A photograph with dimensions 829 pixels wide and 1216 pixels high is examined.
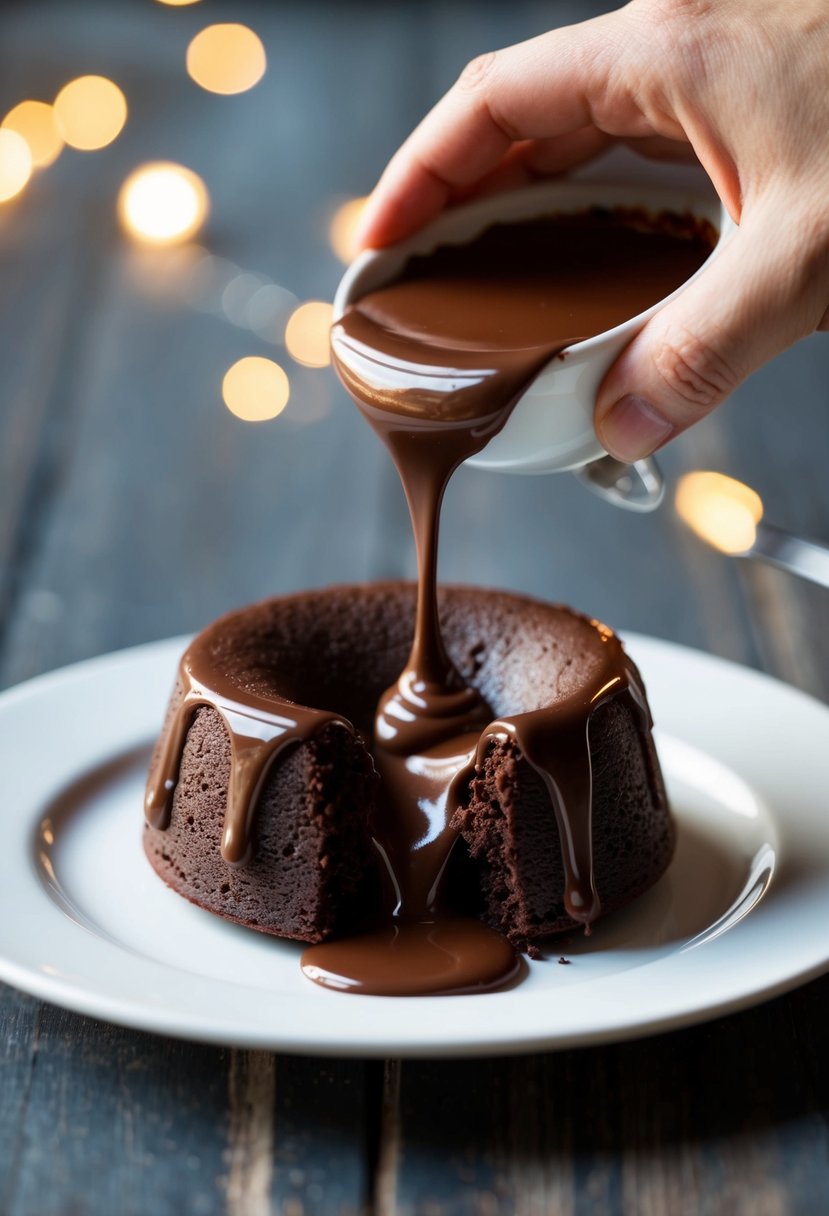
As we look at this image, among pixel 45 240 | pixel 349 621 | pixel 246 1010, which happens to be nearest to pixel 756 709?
pixel 349 621

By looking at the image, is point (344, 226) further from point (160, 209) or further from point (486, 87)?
point (486, 87)

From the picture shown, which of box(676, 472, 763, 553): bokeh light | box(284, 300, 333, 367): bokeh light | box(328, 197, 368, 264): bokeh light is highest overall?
box(328, 197, 368, 264): bokeh light

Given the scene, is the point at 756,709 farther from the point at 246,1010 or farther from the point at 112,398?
the point at 112,398

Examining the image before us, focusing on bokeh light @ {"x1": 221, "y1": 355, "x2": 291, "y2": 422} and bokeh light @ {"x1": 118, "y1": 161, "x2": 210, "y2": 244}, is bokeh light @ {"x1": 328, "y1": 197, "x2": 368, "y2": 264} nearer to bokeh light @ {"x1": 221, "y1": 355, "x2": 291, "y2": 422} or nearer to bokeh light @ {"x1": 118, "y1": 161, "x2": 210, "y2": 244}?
bokeh light @ {"x1": 118, "y1": 161, "x2": 210, "y2": 244}

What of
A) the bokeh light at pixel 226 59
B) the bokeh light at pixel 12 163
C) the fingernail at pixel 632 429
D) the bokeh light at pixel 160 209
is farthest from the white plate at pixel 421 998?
the bokeh light at pixel 226 59

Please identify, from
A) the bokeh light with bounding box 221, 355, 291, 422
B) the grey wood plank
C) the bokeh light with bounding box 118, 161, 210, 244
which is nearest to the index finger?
the grey wood plank

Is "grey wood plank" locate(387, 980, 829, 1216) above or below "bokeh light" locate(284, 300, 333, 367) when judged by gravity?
below

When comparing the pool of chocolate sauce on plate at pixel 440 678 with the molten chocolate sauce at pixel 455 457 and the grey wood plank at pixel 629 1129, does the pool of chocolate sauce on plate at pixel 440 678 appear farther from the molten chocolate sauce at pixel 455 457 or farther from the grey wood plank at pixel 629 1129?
the grey wood plank at pixel 629 1129
